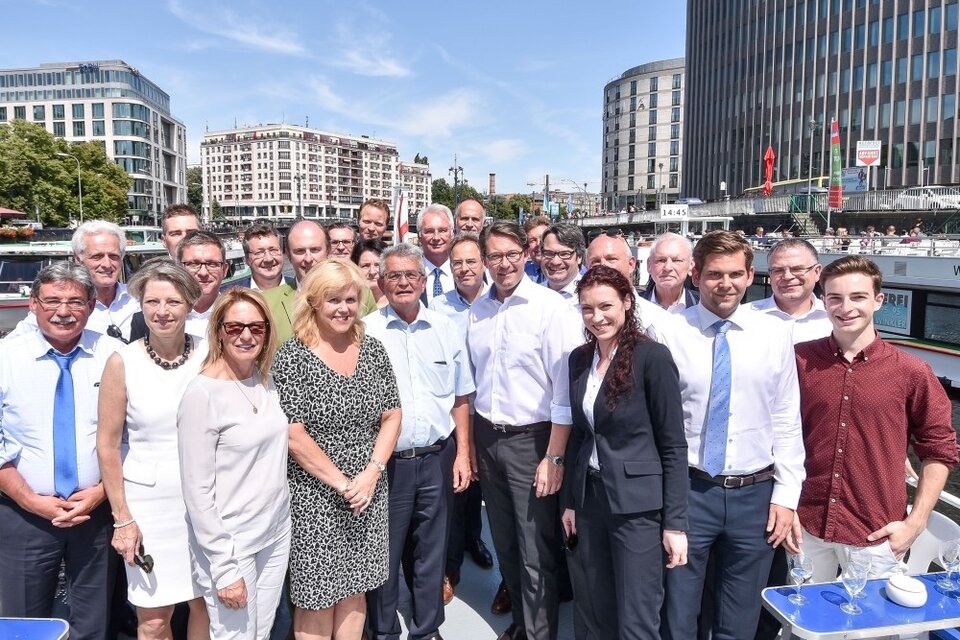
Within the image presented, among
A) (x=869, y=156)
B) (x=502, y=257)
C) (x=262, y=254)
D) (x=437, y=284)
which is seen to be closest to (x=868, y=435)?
(x=502, y=257)

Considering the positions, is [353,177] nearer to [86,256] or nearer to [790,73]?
[790,73]

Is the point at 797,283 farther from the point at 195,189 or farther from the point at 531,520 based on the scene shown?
the point at 195,189

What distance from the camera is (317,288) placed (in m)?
2.85

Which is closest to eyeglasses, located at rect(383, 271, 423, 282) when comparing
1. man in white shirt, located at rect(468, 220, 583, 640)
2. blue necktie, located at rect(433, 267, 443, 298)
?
man in white shirt, located at rect(468, 220, 583, 640)

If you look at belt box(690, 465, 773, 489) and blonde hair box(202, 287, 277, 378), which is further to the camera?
belt box(690, 465, 773, 489)

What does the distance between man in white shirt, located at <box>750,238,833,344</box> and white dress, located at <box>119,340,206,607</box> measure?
3505mm

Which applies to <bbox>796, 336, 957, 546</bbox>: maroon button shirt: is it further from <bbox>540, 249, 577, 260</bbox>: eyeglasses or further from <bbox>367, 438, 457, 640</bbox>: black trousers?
<bbox>540, 249, 577, 260</bbox>: eyeglasses

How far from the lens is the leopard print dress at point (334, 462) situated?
9.18 ft

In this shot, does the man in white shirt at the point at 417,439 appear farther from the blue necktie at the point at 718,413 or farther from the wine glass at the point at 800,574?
the wine glass at the point at 800,574

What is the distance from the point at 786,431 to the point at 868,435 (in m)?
0.35

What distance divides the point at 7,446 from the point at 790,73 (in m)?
68.3

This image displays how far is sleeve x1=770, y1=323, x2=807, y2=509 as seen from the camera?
2.89m

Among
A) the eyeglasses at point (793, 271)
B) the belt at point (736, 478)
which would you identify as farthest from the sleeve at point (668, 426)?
the eyeglasses at point (793, 271)

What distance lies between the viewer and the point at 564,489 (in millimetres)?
3160
